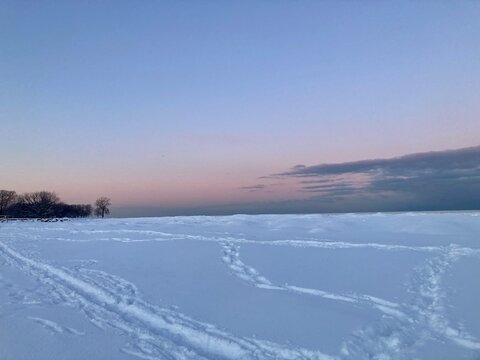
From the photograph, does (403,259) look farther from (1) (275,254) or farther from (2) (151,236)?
(2) (151,236)

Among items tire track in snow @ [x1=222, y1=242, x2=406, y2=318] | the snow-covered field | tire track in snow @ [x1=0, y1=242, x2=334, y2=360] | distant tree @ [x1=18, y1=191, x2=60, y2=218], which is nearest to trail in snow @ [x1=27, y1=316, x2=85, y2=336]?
the snow-covered field

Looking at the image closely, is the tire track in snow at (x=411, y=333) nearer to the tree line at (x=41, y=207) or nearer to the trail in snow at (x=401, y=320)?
Result: the trail in snow at (x=401, y=320)

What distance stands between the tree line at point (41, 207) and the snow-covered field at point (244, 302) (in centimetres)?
6541

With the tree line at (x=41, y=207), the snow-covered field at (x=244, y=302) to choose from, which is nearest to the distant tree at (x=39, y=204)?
the tree line at (x=41, y=207)

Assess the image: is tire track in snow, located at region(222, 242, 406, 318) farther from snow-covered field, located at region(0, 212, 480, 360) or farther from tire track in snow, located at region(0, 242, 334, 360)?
tire track in snow, located at region(0, 242, 334, 360)

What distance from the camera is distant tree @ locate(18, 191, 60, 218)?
2780 inches

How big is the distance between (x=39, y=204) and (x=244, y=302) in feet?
252

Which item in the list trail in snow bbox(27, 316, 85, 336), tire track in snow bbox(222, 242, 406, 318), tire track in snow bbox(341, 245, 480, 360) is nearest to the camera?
tire track in snow bbox(341, 245, 480, 360)

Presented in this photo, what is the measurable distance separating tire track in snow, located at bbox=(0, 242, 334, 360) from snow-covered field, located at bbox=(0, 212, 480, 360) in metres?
0.02

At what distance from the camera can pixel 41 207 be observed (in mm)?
72500

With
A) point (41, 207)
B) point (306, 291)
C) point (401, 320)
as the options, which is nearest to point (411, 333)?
point (401, 320)

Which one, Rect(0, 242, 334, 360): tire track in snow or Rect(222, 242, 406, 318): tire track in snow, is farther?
Rect(222, 242, 406, 318): tire track in snow

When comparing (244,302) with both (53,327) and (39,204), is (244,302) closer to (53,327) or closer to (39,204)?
(53,327)

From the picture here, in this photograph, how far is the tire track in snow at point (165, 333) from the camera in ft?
17.0
